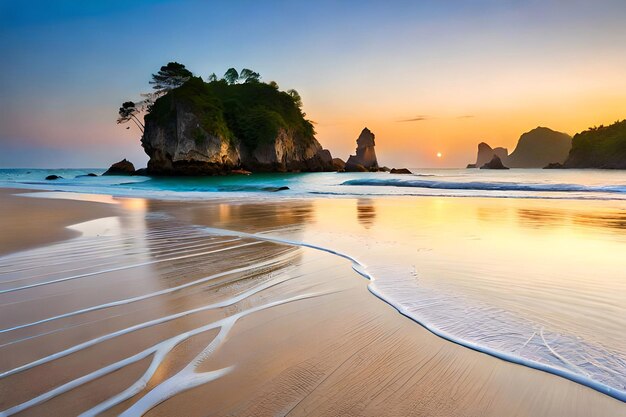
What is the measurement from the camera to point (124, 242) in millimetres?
5504

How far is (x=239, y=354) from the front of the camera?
192 cm

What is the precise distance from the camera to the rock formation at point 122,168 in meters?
75.3

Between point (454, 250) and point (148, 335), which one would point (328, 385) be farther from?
point (454, 250)

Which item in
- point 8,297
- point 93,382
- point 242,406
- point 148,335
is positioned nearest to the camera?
point 242,406

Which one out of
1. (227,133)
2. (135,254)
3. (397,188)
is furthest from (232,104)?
(135,254)

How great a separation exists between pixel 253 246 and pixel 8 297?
2847 mm

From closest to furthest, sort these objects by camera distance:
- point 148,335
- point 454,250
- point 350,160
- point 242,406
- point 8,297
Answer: point 242,406 → point 148,335 → point 8,297 → point 454,250 → point 350,160

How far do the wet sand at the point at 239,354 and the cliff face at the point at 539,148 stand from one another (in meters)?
194

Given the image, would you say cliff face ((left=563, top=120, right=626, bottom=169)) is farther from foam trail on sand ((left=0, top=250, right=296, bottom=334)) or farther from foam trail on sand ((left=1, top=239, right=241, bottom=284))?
foam trail on sand ((left=0, top=250, right=296, bottom=334))

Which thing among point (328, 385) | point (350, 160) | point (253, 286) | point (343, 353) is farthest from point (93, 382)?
point (350, 160)

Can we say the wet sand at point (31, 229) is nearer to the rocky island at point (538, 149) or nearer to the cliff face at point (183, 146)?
the cliff face at point (183, 146)

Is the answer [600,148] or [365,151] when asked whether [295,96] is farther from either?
[600,148]

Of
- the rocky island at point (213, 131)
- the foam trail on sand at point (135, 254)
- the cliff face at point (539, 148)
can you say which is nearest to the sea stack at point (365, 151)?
the rocky island at point (213, 131)

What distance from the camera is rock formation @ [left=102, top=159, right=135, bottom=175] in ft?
247
